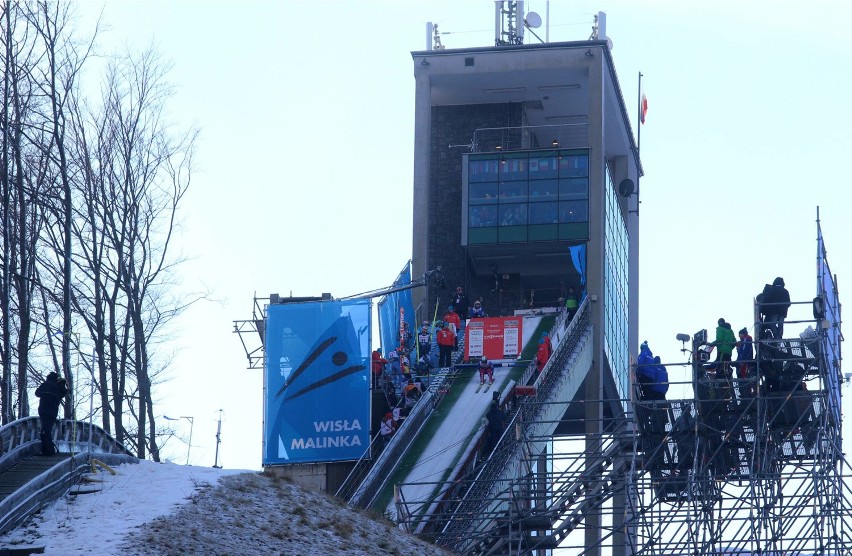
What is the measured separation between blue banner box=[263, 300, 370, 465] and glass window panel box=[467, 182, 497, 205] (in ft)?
49.7

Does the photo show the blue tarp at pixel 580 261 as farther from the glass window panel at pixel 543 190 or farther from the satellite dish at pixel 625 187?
the satellite dish at pixel 625 187

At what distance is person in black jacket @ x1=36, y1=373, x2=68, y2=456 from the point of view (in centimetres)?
2852

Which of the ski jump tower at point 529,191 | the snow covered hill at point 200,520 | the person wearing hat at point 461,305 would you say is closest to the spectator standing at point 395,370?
the person wearing hat at point 461,305

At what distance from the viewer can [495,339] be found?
48625 millimetres

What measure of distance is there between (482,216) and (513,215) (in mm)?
1056

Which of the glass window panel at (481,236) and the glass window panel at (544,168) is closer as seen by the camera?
the glass window panel at (481,236)

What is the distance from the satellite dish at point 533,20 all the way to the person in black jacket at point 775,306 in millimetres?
27163

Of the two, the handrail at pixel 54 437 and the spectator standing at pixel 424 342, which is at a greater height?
the spectator standing at pixel 424 342

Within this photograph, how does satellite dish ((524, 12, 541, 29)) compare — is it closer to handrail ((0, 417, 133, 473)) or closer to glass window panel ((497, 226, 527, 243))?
glass window panel ((497, 226, 527, 243))

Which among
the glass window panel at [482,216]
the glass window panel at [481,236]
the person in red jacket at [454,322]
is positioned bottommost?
the person in red jacket at [454,322]

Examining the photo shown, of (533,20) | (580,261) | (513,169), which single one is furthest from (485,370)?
(533,20)

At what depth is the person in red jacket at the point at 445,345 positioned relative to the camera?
154 feet

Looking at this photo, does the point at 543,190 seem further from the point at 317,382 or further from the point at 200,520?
the point at 200,520

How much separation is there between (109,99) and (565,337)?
16528 mm
